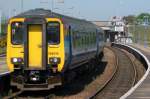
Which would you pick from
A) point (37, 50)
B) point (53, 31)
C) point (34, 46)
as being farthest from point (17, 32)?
point (53, 31)

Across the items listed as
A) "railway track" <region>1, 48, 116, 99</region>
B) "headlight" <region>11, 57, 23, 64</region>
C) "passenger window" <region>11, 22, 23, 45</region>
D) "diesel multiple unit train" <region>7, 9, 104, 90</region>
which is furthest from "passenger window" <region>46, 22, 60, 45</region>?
"railway track" <region>1, 48, 116, 99</region>

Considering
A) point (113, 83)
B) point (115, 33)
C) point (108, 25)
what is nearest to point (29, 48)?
point (113, 83)

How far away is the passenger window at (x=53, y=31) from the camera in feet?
65.8

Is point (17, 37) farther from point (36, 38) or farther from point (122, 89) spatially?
point (122, 89)

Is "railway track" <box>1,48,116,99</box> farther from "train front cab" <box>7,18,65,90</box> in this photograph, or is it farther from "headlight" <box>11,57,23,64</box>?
"headlight" <box>11,57,23,64</box>

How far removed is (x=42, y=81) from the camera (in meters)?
20.0

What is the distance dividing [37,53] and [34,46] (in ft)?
0.99

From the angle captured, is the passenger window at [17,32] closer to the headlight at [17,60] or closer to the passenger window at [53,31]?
the headlight at [17,60]

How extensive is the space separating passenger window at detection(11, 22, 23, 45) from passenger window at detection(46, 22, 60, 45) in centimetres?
107

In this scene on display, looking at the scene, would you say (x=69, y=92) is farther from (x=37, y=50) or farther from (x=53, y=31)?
(x=53, y=31)

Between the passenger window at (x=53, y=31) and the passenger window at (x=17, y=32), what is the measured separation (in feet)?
3.52

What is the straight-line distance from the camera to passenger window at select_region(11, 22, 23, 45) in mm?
20203

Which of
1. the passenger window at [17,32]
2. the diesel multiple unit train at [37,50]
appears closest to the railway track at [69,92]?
the diesel multiple unit train at [37,50]

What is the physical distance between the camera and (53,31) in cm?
2012
